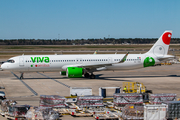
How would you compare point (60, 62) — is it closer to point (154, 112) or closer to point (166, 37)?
point (166, 37)

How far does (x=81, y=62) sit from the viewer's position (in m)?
37.8

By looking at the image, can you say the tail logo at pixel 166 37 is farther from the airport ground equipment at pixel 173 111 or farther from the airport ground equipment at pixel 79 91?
the airport ground equipment at pixel 173 111

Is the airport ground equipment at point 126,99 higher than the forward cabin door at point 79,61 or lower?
lower

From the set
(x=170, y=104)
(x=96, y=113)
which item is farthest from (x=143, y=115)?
(x=96, y=113)

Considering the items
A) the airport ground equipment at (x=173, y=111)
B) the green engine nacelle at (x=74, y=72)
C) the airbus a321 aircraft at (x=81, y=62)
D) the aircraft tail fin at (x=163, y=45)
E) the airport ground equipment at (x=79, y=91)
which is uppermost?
the aircraft tail fin at (x=163, y=45)

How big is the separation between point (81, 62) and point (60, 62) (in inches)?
123

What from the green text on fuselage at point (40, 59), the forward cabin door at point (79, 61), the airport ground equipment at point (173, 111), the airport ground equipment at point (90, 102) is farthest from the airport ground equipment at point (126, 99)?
the green text on fuselage at point (40, 59)

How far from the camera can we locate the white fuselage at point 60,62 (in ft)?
119

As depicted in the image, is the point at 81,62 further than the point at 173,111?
Yes

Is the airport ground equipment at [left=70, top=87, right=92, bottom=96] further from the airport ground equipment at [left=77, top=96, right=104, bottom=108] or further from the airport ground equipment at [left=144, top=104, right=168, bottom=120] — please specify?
the airport ground equipment at [left=144, top=104, right=168, bottom=120]

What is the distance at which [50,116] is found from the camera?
14719 mm

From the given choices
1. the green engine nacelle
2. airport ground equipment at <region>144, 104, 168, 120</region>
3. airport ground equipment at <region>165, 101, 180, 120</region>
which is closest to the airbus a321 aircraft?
the green engine nacelle

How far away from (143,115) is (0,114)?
373 inches

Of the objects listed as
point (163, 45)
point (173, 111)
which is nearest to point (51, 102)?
point (173, 111)
